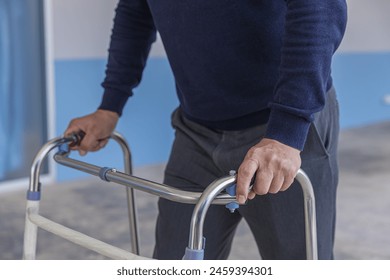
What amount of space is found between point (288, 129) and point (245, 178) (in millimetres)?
146

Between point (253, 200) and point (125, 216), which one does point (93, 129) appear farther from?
point (125, 216)

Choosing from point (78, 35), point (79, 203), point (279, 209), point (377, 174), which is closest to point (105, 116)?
point (279, 209)

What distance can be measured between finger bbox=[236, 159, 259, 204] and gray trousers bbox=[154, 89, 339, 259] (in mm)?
320

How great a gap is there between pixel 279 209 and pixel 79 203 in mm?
2480

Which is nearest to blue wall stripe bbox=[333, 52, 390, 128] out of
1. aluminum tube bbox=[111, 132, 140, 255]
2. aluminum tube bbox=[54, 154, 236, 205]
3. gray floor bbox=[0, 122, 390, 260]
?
gray floor bbox=[0, 122, 390, 260]

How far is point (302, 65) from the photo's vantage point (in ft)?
3.67

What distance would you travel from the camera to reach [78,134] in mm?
1498

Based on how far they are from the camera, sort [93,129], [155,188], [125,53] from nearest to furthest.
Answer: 1. [155,188]
2. [93,129]
3. [125,53]

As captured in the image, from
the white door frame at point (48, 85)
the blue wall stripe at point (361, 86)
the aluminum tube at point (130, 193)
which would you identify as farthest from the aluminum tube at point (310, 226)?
the blue wall stripe at point (361, 86)

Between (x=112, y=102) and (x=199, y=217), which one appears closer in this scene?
(x=199, y=217)

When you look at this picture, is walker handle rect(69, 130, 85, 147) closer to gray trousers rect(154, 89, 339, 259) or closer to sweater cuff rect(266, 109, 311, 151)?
Result: gray trousers rect(154, 89, 339, 259)

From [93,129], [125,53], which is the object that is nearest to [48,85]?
[125,53]
